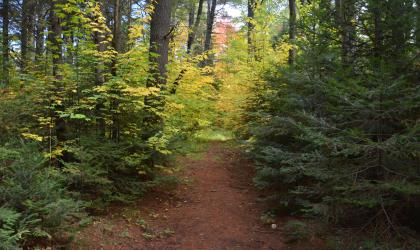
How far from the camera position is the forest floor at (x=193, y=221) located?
20.0 feet

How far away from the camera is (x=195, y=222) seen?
280 inches

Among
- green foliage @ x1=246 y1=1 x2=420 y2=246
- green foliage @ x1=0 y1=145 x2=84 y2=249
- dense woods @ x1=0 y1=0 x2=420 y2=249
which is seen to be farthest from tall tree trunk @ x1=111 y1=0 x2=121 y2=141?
green foliage @ x1=246 y1=1 x2=420 y2=246

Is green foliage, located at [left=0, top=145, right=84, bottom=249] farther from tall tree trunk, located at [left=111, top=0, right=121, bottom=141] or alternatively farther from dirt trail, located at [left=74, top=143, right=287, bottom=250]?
tall tree trunk, located at [left=111, top=0, right=121, bottom=141]

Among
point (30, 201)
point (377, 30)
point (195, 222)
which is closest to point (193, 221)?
point (195, 222)

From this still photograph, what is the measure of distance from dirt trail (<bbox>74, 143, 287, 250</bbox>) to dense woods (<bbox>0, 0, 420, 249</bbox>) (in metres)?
0.39

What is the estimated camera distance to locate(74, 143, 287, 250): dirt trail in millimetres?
6113

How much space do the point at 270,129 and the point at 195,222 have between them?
2.44m

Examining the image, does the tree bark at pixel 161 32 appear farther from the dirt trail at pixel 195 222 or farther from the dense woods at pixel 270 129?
the dirt trail at pixel 195 222

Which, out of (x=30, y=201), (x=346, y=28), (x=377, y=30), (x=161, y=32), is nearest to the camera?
(x=30, y=201)

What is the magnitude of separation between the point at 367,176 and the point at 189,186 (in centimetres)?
466

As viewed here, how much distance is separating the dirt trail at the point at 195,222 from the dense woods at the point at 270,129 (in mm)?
385

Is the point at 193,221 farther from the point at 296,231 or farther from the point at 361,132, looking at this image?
the point at 361,132

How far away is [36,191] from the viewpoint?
493 cm

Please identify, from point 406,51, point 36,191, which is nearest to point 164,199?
point 36,191
